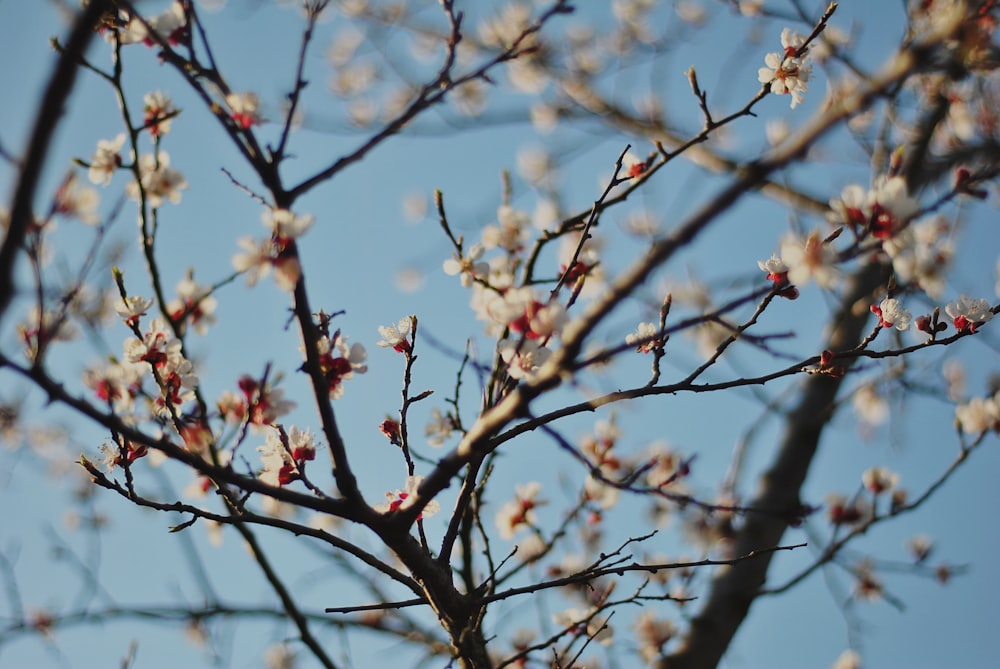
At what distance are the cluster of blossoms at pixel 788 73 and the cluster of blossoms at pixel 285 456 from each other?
157 centimetres

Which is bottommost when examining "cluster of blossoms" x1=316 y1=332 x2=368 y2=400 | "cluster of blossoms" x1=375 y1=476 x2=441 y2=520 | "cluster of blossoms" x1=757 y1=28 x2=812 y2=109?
"cluster of blossoms" x1=375 y1=476 x2=441 y2=520

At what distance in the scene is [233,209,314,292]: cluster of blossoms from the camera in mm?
1106

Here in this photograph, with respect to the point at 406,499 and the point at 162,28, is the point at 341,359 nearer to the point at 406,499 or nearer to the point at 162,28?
the point at 406,499

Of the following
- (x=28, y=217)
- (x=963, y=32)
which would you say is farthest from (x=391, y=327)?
(x=963, y=32)

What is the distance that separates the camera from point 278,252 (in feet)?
3.91

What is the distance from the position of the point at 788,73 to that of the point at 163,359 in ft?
6.05

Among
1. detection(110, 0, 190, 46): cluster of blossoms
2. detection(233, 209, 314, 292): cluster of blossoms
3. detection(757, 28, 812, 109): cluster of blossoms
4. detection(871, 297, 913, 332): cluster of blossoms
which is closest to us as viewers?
detection(233, 209, 314, 292): cluster of blossoms

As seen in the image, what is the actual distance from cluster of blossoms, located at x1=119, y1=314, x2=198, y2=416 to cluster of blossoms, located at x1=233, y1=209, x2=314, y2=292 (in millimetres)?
430

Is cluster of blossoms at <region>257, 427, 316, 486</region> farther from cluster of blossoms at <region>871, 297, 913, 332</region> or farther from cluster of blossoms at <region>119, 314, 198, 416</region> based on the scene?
cluster of blossoms at <region>871, 297, 913, 332</region>

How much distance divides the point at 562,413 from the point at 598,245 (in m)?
0.95

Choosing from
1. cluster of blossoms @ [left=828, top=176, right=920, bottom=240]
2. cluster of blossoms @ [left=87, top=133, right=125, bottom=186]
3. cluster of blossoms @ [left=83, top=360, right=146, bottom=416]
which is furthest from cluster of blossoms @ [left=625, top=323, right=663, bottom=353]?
cluster of blossoms @ [left=87, top=133, right=125, bottom=186]

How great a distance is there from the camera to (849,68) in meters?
3.43

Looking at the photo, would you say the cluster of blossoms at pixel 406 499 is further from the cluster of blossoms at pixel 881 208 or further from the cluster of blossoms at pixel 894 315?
the cluster of blossoms at pixel 894 315

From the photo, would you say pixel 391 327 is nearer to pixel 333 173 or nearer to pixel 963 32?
pixel 333 173
